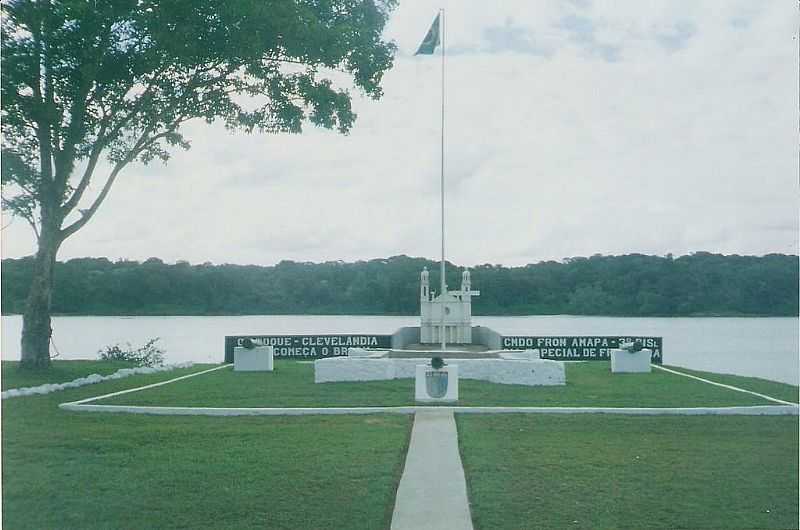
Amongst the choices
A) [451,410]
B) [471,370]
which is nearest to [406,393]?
[451,410]

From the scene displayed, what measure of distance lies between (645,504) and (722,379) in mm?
16256

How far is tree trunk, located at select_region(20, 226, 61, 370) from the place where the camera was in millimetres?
20750

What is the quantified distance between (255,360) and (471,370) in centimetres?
749

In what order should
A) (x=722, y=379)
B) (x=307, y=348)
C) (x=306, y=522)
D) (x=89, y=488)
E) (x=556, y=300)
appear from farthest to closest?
(x=556, y=300) → (x=307, y=348) → (x=722, y=379) → (x=89, y=488) → (x=306, y=522)

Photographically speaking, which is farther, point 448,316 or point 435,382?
point 448,316

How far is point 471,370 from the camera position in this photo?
20375 mm

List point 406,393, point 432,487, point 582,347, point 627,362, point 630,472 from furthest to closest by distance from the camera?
point 582,347, point 627,362, point 406,393, point 630,472, point 432,487

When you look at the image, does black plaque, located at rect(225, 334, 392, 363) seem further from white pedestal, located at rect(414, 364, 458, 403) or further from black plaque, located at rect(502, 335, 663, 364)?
white pedestal, located at rect(414, 364, 458, 403)

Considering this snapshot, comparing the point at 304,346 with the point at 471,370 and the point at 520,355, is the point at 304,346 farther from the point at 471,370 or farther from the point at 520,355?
the point at 471,370

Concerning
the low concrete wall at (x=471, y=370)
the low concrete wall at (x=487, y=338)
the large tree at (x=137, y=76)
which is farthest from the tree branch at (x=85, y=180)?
the low concrete wall at (x=487, y=338)

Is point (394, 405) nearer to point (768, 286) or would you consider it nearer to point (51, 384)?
point (51, 384)

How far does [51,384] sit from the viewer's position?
1845cm

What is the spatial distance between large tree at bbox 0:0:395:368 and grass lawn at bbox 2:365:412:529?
28.1 ft

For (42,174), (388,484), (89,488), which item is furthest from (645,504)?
(42,174)
